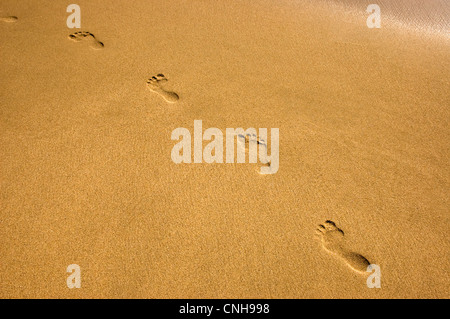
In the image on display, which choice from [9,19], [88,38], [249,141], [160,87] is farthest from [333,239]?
[9,19]

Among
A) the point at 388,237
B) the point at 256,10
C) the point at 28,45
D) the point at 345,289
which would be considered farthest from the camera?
the point at 256,10

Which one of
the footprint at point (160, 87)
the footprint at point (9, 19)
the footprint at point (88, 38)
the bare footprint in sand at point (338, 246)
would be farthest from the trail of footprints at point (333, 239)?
the footprint at point (9, 19)

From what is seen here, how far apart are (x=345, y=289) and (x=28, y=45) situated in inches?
115

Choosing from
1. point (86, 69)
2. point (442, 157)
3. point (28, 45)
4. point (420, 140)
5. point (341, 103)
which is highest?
point (28, 45)

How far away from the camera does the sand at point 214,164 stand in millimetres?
1452

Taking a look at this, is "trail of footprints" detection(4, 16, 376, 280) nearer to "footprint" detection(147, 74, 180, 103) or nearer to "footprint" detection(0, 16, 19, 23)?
"footprint" detection(147, 74, 180, 103)

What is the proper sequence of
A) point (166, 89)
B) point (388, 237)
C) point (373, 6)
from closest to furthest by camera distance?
1. point (388, 237)
2. point (166, 89)
3. point (373, 6)

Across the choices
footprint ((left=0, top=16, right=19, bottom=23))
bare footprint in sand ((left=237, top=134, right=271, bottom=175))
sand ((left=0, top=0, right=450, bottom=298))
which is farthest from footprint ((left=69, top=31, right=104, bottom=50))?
bare footprint in sand ((left=237, top=134, right=271, bottom=175))

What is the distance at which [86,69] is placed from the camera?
223 cm

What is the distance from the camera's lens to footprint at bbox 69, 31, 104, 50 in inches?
95.1

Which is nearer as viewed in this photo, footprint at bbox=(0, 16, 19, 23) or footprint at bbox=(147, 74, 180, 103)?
footprint at bbox=(147, 74, 180, 103)

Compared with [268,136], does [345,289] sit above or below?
below
